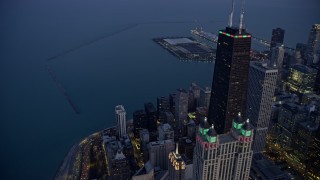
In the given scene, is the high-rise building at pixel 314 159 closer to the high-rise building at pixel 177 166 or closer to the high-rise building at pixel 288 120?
the high-rise building at pixel 288 120

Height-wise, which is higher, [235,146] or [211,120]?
[235,146]

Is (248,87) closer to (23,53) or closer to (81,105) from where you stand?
(81,105)

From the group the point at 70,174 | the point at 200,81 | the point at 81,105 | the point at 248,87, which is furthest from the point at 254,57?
the point at 70,174

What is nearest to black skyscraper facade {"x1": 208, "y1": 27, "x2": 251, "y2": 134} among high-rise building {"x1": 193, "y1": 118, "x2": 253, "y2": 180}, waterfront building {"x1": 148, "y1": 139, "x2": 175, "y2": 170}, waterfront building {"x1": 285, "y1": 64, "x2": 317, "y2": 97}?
waterfront building {"x1": 148, "y1": 139, "x2": 175, "y2": 170}

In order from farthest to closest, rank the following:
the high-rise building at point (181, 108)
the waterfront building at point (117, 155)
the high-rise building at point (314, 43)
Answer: the high-rise building at point (314, 43) < the high-rise building at point (181, 108) < the waterfront building at point (117, 155)

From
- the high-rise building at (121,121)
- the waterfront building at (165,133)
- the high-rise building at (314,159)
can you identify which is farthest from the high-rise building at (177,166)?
the high-rise building at (314,159)

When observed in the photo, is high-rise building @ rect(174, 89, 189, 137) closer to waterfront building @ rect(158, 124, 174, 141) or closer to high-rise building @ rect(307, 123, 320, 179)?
waterfront building @ rect(158, 124, 174, 141)
